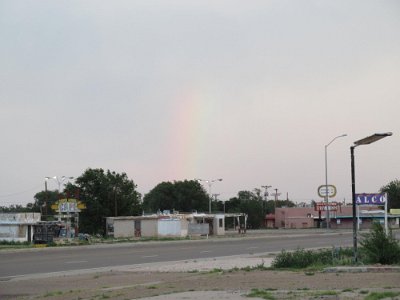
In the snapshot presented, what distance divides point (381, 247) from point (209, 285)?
6.96 meters

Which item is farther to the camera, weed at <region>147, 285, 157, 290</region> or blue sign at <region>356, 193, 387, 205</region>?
blue sign at <region>356, 193, 387, 205</region>

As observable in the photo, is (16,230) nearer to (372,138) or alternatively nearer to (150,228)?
(150,228)

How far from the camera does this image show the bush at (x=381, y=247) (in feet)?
64.8

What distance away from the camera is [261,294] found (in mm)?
12617

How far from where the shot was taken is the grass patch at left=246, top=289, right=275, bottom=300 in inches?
473

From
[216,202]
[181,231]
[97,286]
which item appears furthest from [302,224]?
[97,286]

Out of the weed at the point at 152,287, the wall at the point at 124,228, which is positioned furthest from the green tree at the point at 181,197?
the weed at the point at 152,287

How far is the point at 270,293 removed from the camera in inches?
503

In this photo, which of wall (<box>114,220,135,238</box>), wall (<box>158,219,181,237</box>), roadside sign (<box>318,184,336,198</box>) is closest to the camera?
wall (<box>158,219,181,237</box>)

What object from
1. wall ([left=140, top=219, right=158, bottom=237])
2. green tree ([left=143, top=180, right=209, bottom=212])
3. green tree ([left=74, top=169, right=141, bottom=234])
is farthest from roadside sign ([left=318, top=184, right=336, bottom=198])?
green tree ([left=143, top=180, right=209, bottom=212])

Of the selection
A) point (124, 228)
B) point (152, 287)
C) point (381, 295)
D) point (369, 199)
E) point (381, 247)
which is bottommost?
point (124, 228)

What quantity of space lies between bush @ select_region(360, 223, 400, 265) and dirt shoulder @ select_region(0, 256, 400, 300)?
1878 millimetres

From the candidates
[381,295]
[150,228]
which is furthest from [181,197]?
[381,295]

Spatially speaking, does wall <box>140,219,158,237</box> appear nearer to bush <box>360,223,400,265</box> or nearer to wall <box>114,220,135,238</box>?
wall <box>114,220,135,238</box>
